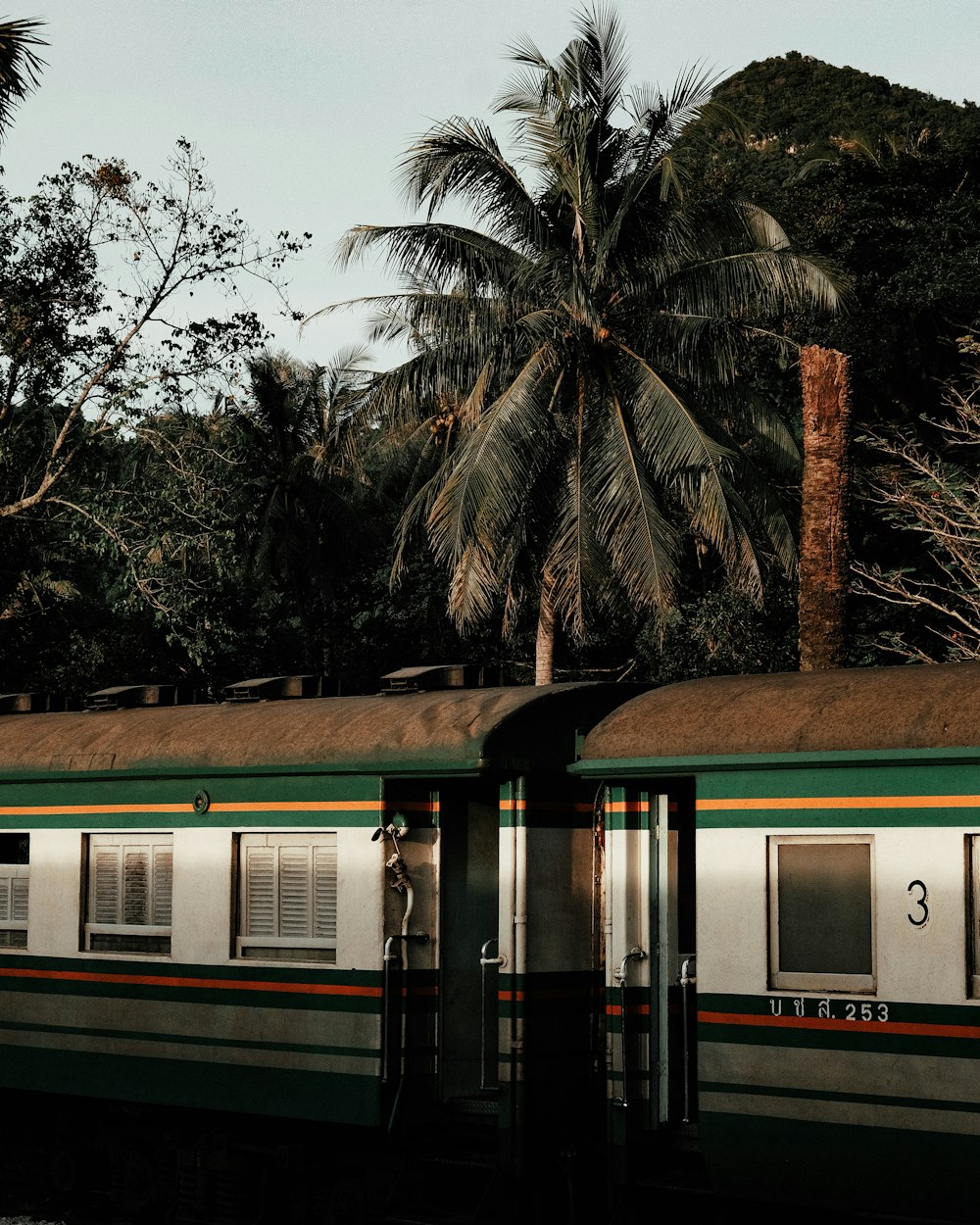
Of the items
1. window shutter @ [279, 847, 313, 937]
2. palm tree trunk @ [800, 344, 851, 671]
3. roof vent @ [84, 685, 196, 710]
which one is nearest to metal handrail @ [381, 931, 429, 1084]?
window shutter @ [279, 847, 313, 937]

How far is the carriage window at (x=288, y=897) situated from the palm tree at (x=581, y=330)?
1174 cm

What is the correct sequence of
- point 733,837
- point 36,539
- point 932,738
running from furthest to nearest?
point 36,539 < point 733,837 < point 932,738

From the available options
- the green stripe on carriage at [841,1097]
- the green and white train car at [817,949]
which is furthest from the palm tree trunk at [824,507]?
the green stripe on carriage at [841,1097]

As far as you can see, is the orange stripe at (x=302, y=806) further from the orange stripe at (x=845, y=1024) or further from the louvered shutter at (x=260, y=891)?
the orange stripe at (x=845, y=1024)

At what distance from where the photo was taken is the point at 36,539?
28.0 metres

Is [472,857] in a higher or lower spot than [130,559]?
lower

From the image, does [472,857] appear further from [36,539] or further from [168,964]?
[36,539]

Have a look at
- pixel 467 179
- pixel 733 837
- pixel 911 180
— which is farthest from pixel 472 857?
pixel 911 180

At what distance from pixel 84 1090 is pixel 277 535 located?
28068 millimetres

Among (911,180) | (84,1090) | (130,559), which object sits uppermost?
(911,180)

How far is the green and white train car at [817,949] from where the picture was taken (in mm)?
8383

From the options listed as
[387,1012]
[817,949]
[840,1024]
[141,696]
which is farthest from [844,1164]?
[141,696]

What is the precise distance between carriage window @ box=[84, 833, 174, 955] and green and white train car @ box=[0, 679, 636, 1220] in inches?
0.7

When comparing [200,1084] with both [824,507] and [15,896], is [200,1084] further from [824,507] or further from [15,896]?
[824,507]
